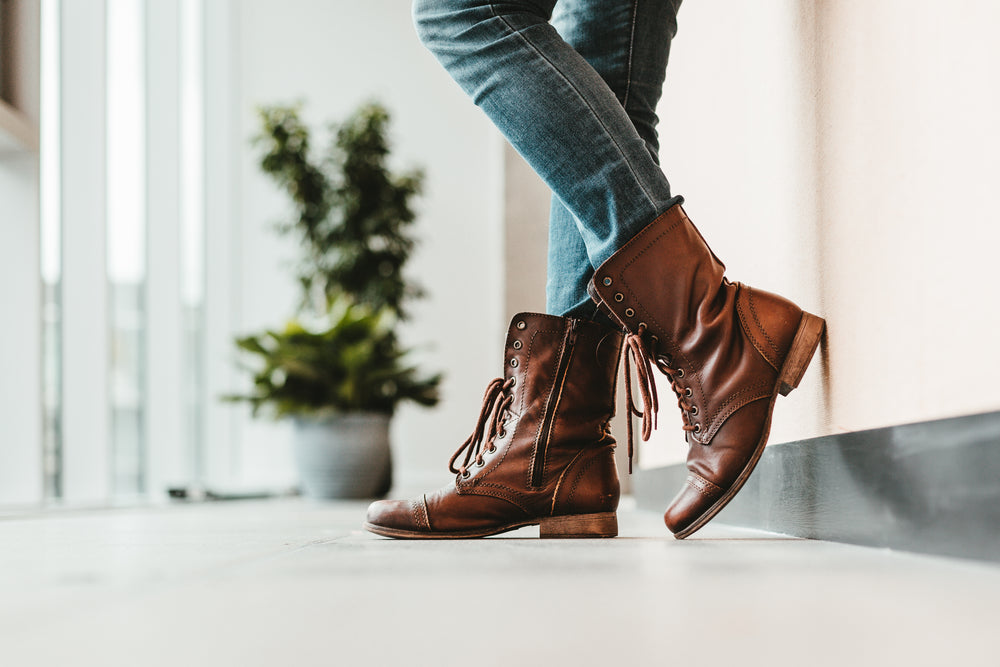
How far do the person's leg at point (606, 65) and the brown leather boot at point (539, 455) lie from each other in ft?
0.17

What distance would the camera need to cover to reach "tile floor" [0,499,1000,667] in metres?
0.31

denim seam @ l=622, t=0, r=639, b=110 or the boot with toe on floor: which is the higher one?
denim seam @ l=622, t=0, r=639, b=110

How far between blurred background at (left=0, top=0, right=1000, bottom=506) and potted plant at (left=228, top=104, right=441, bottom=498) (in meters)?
0.49

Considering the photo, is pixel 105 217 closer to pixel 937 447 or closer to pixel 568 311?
pixel 568 311

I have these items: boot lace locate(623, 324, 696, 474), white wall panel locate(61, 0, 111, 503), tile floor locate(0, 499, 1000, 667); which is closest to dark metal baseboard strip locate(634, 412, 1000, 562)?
tile floor locate(0, 499, 1000, 667)

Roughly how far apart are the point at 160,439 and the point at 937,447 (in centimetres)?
383

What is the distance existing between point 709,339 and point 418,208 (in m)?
4.62

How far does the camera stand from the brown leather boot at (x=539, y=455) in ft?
2.82

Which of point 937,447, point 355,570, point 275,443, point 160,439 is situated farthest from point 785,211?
point 275,443

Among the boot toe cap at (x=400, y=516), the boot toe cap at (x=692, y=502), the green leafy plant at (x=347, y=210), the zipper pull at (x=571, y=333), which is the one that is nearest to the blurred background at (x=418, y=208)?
Result: the boot toe cap at (x=692, y=502)

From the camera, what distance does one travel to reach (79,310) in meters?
2.98

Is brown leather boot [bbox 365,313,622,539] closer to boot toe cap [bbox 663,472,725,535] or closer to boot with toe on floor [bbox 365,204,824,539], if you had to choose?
boot with toe on floor [bbox 365,204,824,539]

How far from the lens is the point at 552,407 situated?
2.86ft

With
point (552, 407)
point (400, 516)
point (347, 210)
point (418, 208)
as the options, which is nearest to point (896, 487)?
point (552, 407)
